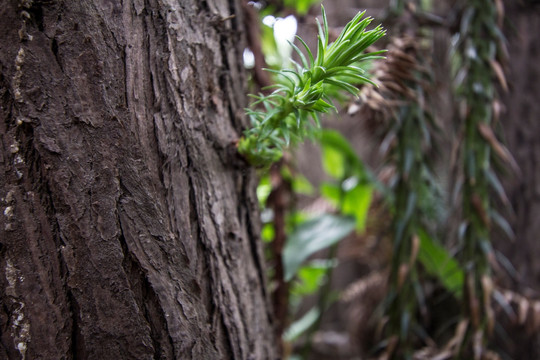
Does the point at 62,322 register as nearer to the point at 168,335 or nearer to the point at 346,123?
the point at 168,335

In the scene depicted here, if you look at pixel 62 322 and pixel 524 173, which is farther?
pixel 524 173

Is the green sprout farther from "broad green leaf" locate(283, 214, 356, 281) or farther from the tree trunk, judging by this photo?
the tree trunk

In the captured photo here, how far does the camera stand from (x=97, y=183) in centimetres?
43

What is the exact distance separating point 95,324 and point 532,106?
42.1 inches

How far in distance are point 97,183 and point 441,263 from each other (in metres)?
0.78

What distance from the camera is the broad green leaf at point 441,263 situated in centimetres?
88

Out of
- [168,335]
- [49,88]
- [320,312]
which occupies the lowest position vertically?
[320,312]

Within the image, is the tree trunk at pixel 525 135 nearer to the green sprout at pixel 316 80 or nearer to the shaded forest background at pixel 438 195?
the shaded forest background at pixel 438 195

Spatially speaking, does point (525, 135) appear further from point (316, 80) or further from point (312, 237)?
point (316, 80)

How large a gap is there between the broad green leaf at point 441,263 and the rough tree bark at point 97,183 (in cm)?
60

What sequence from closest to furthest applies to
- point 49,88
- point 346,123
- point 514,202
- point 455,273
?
1. point 49,88
2. point 455,273
3. point 514,202
4. point 346,123

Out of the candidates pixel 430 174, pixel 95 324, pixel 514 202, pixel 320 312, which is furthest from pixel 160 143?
pixel 514 202

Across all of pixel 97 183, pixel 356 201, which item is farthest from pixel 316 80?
pixel 356 201

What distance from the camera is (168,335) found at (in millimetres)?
452
